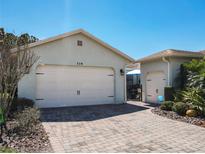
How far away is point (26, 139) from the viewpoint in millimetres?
5504

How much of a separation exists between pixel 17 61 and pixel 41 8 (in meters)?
3.87

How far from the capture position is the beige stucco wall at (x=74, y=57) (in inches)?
429

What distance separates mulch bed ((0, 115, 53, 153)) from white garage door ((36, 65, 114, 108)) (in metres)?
5.02

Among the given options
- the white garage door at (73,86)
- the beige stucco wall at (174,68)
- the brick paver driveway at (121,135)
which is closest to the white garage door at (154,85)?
the beige stucco wall at (174,68)

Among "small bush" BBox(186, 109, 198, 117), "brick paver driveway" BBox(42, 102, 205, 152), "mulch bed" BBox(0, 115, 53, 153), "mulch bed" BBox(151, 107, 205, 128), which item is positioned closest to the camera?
"mulch bed" BBox(0, 115, 53, 153)

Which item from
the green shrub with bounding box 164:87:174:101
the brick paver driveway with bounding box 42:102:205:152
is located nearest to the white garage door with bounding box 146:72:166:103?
the green shrub with bounding box 164:87:174:101

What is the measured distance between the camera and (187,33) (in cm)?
1329

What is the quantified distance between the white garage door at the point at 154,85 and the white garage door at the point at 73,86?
3.19 m

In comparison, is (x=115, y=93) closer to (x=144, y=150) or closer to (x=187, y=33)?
(x=187, y=33)

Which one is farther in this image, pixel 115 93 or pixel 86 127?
pixel 115 93

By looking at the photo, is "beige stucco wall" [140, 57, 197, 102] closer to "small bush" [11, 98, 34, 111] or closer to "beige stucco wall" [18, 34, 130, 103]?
"beige stucco wall" [18, 34, 130, 103]

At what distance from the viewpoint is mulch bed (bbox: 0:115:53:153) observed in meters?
4.83

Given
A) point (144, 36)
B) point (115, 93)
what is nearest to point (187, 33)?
point (144, 36)

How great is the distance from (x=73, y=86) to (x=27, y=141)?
6934mm
